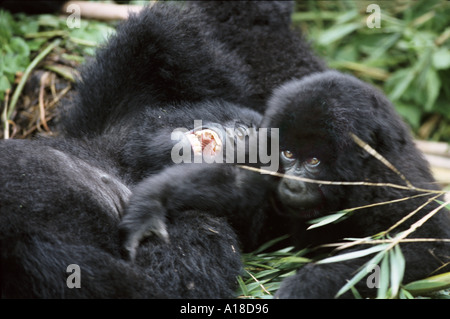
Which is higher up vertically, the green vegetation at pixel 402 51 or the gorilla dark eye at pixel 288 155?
the green vegetation at pixel 402 51

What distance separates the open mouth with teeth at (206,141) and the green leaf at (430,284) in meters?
1.12

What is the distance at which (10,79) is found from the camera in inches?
156

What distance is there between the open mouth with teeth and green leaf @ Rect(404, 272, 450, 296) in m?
1.12

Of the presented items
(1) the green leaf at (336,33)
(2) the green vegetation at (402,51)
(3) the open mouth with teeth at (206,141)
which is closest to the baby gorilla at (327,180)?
(3) the open mouth with teeth at (206,141)

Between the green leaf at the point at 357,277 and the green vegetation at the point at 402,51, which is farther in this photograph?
the green vegetation at the point at 402,51

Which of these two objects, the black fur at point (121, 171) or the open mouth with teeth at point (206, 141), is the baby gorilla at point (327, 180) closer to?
the black fur at point (121, 171)

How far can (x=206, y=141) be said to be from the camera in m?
2.97

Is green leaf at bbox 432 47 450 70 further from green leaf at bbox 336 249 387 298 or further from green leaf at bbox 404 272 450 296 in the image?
green leaf at bbox 336 249 387 298

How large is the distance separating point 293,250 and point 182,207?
0.73 m

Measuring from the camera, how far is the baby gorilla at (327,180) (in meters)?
2.53

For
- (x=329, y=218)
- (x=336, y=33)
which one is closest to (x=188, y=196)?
(x=329, y=218)

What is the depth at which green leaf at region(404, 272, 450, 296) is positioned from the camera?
7.81 ft

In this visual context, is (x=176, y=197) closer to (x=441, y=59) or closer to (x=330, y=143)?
(x=330, y=143)
